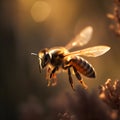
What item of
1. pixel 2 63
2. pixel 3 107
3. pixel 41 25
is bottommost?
pixel 3 107

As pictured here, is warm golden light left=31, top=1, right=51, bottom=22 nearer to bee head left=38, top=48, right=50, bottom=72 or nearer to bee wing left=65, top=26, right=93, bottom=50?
bee wing left=65, top=26, right=93, bottom=50

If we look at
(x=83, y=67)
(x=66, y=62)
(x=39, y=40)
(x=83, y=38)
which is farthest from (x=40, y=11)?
(x=83, y=67)

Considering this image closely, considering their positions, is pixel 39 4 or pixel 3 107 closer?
pixel 3 107

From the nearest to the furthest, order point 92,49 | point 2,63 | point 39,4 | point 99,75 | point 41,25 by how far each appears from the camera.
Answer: point 92,49, point 99,75, point 2,63, point 41,25, point 39,4

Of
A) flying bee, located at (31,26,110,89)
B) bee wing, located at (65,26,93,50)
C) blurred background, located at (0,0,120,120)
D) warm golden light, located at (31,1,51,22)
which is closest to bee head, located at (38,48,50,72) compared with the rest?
flying bee, located at (31,26,110,89)

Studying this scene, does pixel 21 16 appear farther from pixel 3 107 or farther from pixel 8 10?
pixel 3 107

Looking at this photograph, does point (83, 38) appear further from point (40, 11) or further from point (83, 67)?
point (40, 11)

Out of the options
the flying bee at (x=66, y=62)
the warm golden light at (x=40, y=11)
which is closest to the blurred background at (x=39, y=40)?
the warm golden light at (x=40, y=11)

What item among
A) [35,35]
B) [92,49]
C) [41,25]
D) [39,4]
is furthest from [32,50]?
[92,49]

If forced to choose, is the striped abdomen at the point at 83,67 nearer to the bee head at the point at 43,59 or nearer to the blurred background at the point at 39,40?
the bee head at the point at 43,59
